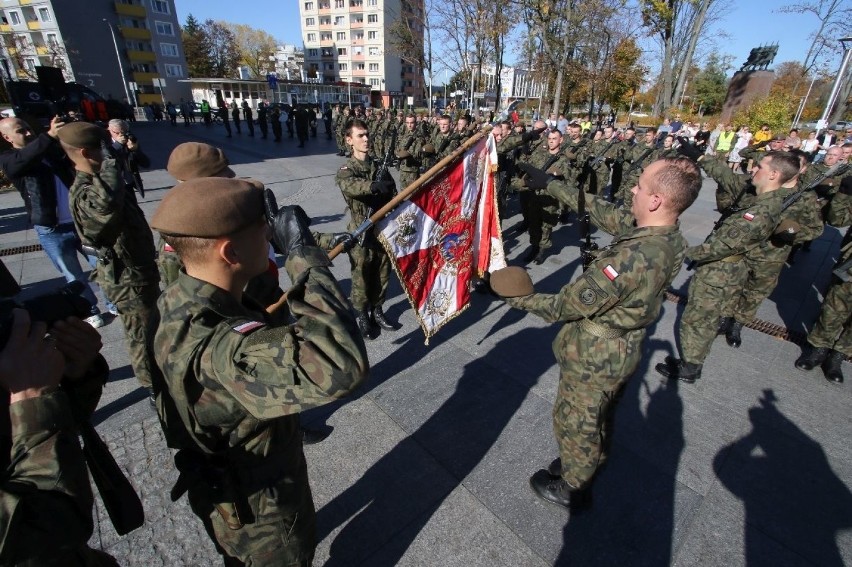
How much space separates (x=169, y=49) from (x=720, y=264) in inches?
2710

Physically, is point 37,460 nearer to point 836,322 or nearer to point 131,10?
point 836,322

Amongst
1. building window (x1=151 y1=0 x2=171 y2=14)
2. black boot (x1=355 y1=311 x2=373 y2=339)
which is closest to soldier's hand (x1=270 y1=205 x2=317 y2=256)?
black boot (x1=355 y1=311 x2=373 y2=339)

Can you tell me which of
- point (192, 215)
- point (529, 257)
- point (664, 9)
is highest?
point (664, 9)

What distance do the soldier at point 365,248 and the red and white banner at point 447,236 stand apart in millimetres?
1071

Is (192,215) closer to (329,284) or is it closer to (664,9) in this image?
(329,284)

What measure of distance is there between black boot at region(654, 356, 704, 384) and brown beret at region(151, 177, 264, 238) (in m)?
4.20

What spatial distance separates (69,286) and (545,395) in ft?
11.3

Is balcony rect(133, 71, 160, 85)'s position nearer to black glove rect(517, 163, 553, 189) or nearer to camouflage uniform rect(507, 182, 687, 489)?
black glove rect(517, 163, 553, 189)

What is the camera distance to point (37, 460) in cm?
117

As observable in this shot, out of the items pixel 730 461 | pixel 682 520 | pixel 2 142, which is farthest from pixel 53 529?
pixel 2 142

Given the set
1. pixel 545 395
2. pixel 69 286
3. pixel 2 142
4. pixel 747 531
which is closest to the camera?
pixel 69 286

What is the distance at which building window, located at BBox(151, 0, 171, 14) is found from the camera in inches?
1989

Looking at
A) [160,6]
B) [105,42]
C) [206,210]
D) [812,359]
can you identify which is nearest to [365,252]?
[206,210]

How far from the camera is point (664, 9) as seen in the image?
25.4 meters
